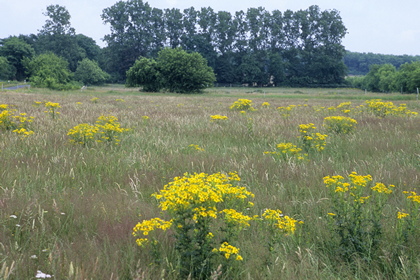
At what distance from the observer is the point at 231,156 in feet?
20.0

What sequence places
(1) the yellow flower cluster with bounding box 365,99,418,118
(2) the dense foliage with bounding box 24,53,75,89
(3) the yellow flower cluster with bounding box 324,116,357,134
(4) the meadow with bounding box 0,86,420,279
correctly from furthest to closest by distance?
(2) the dense foliage with bounding box 24,53,75,89 → (1) the yellow flower cluster with bounding box 365,99,418,118 → (3) the yellow flower cluster with bounding box 324,116,357,134 → (4) the meadow with bounding box 0,86,420,279

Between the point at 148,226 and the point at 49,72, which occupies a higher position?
the point at 49,72

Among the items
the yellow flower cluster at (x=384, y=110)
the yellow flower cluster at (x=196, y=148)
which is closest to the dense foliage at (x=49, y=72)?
the yellow flower cluster at (x=384, y=110)

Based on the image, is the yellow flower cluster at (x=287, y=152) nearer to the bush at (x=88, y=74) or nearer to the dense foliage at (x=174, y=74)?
the dense foliage at (x=174, y=74)

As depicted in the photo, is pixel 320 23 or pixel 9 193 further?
pixel 320 23

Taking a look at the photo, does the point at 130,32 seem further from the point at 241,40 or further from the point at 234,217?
the point at 234,217

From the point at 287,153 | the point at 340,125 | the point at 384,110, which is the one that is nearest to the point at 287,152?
the point at 287,153

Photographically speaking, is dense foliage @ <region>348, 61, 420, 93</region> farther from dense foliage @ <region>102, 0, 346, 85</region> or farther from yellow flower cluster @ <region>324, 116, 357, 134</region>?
yellow flower cluster @ <region>324, 116, 357, 134</region>

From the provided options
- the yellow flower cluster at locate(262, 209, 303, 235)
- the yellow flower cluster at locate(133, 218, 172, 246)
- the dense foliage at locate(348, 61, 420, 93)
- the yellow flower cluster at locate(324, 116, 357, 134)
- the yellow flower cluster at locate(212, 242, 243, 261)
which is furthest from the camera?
the dense foliage at locate(348, 61, 420, 93)

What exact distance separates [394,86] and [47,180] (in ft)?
263

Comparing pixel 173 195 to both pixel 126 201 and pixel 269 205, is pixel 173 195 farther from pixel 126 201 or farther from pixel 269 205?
pixel 269 205

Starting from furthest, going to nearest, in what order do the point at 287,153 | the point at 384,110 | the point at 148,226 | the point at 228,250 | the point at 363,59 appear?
the point at 363,59 → the point at 384,110 → the point at 287,153 → the point at 148,226 → the point at 228,250

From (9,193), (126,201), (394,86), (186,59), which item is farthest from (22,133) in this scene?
(394,86)

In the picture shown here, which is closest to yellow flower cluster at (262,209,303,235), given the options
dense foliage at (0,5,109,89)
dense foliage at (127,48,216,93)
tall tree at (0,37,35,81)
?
dense foliage at (127,48,216,93)
